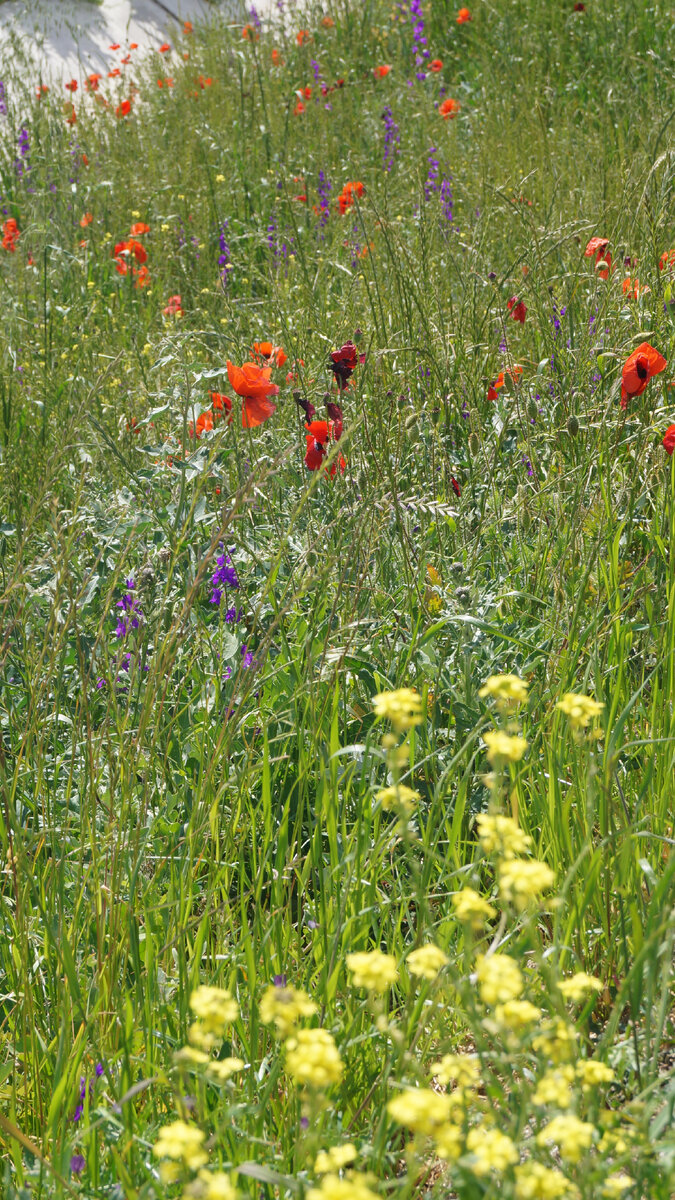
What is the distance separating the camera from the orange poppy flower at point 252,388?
177 cm

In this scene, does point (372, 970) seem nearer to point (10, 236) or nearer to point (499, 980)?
point (499, 980)

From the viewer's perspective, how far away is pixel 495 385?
98.7 inches

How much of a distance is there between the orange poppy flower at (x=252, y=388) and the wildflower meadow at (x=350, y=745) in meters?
0.01

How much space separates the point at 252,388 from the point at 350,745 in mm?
684

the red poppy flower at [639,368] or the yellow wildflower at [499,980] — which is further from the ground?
the red poppy flower at [639,368]

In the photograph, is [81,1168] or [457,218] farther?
[457,218]

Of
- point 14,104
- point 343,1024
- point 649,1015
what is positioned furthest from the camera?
point 14,104

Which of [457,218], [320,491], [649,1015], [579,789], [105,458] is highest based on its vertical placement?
[457,218]

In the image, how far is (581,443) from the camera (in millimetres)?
2221

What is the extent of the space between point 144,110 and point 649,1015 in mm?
7520

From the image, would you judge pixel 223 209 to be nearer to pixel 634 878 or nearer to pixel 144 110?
pixel 144 110

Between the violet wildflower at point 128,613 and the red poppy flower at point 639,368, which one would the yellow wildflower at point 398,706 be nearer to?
the violet wildflower at point 128,613

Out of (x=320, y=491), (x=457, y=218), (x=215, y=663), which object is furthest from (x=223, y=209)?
(x=215, y=663)

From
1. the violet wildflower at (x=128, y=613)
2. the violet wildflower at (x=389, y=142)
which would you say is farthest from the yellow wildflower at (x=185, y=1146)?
the violet wildflower at (x=389, y=142)
